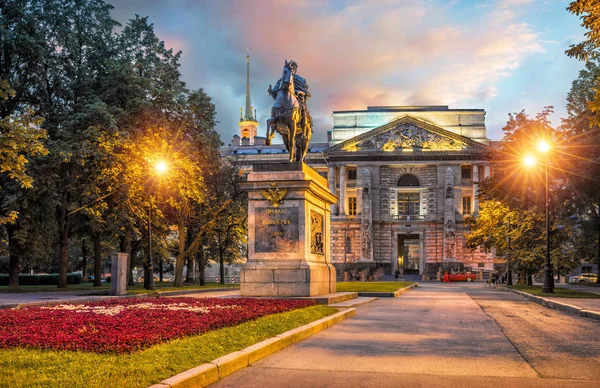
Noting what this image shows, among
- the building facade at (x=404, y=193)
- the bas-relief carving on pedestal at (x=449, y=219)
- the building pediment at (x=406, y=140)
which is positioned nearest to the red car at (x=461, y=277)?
the building facade at (x=404, y=193)

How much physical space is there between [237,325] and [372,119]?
273 feet

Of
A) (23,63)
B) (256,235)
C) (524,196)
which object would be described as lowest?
(256,235)

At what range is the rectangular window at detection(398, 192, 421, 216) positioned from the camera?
8798 centimetres

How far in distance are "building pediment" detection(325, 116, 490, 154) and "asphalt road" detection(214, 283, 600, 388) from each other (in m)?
72.3

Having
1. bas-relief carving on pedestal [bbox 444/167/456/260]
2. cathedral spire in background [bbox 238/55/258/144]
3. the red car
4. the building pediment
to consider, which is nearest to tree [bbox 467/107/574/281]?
the red car

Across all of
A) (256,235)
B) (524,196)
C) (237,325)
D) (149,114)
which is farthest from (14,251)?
(524,196)

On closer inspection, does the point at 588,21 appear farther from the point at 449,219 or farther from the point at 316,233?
the point at 449,219

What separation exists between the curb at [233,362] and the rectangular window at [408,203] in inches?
3063

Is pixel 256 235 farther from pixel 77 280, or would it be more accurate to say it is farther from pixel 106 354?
pixel 77 280

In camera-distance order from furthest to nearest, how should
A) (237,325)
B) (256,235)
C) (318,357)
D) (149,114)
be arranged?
(149,114) < (256,235) < (237,325) < (318,357)

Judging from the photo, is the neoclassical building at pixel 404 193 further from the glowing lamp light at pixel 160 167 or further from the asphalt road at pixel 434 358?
the asphalt road at pixel 434 358

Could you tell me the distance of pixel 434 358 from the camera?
8781 millimetres

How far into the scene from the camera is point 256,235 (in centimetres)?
1806

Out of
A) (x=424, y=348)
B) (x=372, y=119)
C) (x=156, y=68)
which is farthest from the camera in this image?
(x=372, y=119)
